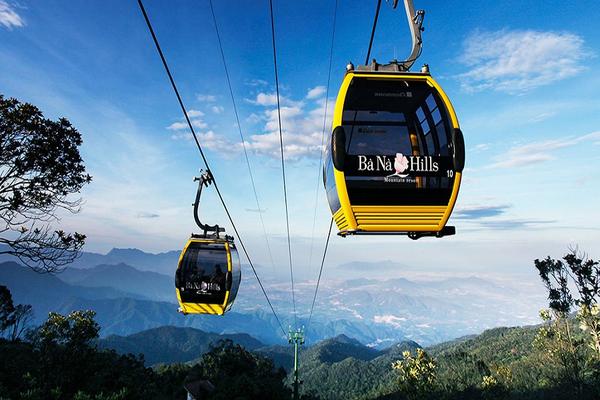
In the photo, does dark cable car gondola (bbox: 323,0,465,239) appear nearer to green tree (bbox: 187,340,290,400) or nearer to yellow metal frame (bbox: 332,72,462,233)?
yellow metal frame (bbox: 332,72,462,233)

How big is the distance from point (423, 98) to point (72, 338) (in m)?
37.0

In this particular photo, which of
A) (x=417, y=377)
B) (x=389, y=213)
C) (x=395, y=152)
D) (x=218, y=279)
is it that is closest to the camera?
(x=389, y=213)

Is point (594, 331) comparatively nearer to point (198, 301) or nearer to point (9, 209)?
point (198, 301)

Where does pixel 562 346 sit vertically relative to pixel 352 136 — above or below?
below

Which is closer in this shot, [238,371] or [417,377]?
[417,377]

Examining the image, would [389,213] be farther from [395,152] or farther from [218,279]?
[218,279]

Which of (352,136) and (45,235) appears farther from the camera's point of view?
(45,235)

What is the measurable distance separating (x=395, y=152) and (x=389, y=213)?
2.95ft

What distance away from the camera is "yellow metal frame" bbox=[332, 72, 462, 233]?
15.6ft

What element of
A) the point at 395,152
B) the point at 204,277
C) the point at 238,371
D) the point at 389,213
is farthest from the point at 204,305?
the point at 238,371

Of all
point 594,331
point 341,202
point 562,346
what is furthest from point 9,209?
point 562,346

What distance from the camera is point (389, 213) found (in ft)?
15.8

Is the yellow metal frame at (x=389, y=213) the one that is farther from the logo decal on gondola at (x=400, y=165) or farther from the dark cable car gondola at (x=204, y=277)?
the dark cable car gondola at (x=204, y=277)

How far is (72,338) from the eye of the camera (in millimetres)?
31406
